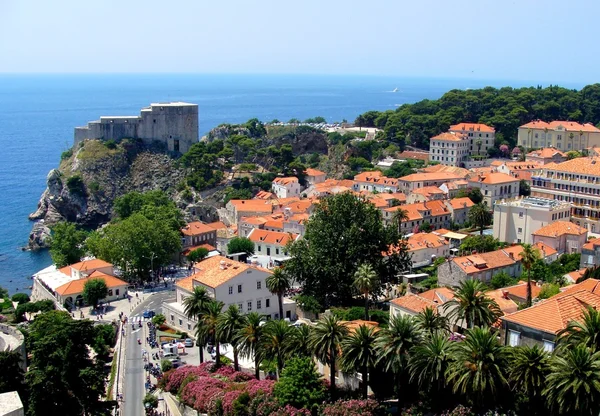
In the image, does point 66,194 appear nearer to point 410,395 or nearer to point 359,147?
point 359,147

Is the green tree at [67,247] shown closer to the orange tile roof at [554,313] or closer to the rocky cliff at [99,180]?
the rocky cliff at [99,180]

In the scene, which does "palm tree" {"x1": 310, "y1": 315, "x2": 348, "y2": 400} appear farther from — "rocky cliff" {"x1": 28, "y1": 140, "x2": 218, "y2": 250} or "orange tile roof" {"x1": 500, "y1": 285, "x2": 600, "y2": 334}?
"rocky cliff" {"x1": 28, "y1": 140, "x2": 218, "y2": 250}

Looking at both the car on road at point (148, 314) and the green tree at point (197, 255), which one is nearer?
the car on road at point (148, 314)

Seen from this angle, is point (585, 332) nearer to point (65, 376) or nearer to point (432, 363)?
point (432, 363)

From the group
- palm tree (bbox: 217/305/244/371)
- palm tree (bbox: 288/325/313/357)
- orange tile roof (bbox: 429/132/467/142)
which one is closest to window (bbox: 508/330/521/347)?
palm tree (bbox: 288/325/313/357)

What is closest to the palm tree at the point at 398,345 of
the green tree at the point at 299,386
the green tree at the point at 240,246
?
the green tree at the point at 299,386

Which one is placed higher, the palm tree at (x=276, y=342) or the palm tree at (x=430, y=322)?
the palm tree at (x=430, y=322)
